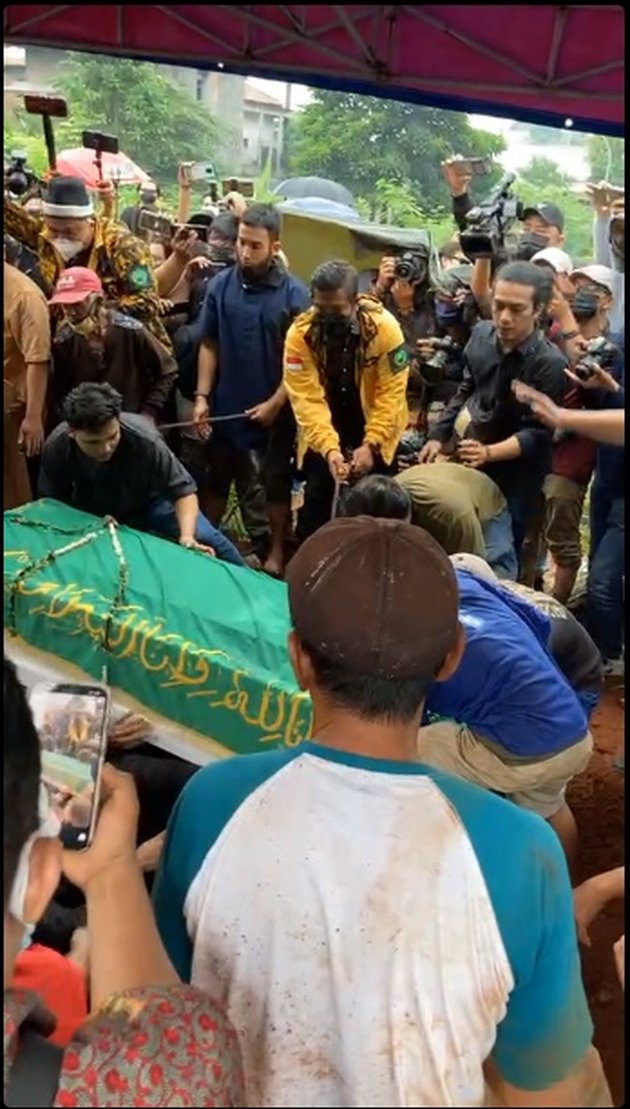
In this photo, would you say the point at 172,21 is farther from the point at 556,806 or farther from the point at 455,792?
the point at 455,792

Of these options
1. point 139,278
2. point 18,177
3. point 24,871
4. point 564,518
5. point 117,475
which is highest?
point 18,177

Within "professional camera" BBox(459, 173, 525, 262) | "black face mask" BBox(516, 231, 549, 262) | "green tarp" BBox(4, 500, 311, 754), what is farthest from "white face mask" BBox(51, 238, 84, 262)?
"black face mask" BBox(516, 231, 549, 262)

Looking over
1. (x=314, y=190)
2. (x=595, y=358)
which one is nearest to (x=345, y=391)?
→ (x=595, y=358)

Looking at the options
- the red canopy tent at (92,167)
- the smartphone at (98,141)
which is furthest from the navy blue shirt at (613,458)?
the red canopy tent at (92,167)

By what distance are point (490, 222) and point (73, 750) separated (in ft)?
11.2

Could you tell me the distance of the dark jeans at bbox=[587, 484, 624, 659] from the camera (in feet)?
11.3

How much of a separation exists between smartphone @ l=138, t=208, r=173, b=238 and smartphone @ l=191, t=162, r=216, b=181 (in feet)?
1.01

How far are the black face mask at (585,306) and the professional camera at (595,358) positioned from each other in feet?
1.83

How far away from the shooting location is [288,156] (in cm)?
1575

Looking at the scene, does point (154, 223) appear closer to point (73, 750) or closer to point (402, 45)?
point (402, 45)

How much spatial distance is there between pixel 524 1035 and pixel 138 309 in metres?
3.39

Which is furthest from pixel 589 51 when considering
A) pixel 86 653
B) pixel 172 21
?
pixel 86 653

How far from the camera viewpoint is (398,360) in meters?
3.68

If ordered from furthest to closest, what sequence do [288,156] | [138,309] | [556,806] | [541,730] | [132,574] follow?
[288,156], [138,309], [132,574], [556,806], [541,730]
